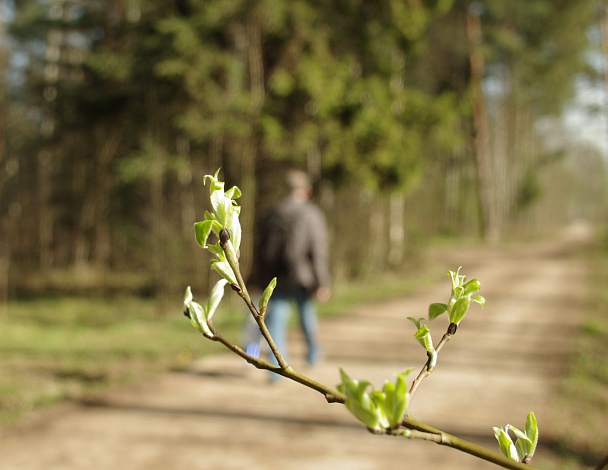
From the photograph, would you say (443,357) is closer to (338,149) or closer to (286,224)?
(286,224)

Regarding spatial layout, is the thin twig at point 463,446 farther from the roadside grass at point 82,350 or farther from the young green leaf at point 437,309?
the roadside grass at point 82,350

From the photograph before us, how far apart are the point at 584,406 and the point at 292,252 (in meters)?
2.75

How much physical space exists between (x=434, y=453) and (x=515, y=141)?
3433cm

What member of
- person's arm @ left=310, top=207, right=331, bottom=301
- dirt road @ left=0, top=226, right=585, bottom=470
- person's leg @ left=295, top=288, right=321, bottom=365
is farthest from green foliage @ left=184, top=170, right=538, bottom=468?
person's leg @ left=295, top=288, right=321, bottom=365

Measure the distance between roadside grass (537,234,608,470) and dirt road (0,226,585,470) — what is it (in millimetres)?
150

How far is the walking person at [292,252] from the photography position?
561 cm

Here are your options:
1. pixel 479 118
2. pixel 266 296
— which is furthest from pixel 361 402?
pixel 479 118

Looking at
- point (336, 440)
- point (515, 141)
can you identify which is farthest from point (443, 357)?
point (515, 141)

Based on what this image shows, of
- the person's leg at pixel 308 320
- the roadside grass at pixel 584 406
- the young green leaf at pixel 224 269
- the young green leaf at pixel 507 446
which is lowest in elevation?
the roadside grass at pixel 584 406

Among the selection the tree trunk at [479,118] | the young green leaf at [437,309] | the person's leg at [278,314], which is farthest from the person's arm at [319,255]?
the tree trunk at [479,118]

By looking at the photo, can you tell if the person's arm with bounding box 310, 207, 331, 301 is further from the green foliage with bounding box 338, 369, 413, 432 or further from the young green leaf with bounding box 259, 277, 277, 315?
the green foliage with bounding box 338, 369, 413, 432

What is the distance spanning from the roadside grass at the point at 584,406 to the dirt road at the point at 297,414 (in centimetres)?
15

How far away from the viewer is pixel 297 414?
498 cm

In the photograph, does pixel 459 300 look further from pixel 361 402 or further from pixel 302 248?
pixel 302 248
